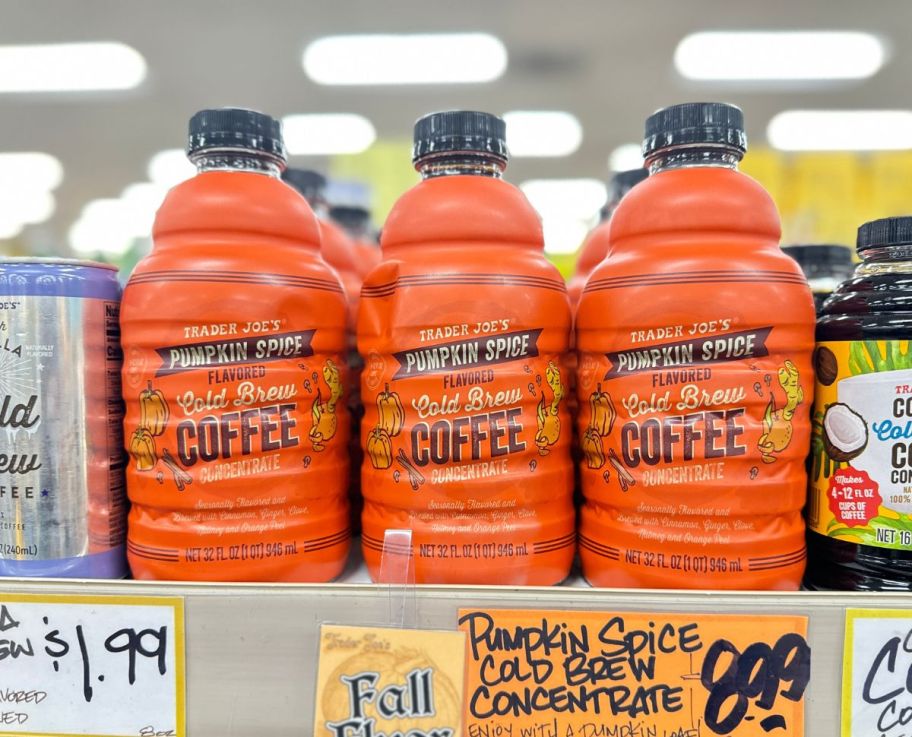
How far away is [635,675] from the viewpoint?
698 millimetres

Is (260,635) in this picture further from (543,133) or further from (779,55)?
(543,133)

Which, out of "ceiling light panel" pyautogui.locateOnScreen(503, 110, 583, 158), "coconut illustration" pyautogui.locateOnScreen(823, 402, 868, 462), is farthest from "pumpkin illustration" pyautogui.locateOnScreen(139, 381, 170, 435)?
"ceiling light panel" pyautogui.locateOnScreen(503, 110, 583, 158)

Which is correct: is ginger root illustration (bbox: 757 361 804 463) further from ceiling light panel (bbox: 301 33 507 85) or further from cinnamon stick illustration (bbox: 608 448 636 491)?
ceiling light panel (bbox: 301 33 507 85)

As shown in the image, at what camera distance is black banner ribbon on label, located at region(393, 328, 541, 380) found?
2.49ft

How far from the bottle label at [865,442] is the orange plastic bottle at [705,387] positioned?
0.03 m

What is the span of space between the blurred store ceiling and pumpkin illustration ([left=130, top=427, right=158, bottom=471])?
2.22 meters

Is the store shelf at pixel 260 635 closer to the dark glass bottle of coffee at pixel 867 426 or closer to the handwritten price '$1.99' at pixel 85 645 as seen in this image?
the handwritten price '$1.99' at pixel 85 645

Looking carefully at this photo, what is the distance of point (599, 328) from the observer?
2.56 feet

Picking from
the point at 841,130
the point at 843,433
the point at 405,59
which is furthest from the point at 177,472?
the point at 841,130

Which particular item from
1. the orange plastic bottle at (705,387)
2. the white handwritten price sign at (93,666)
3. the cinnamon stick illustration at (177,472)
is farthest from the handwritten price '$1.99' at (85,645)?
the orange plastic bottle at (705,387)

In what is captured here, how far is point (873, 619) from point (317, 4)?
3032 mm

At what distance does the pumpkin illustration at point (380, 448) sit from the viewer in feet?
2.60

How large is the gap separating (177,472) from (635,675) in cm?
54

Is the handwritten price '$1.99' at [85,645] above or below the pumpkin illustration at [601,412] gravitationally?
below
